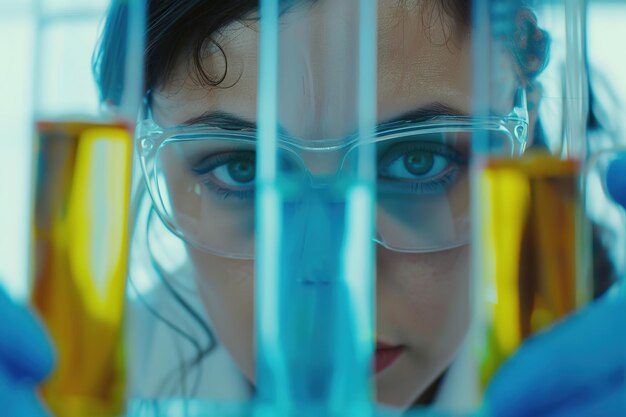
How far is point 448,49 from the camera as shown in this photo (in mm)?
981

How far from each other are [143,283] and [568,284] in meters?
0.80

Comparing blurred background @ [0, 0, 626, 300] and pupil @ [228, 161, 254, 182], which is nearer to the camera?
blurred background @ [0, 0, 626, 300]

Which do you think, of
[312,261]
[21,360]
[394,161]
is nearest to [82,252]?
[21,360]

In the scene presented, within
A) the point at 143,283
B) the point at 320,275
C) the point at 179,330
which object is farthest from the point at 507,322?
the point at 179,330

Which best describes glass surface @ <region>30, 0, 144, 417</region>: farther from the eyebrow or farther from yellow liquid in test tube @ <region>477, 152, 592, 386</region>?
yellow liquid in test tube @ <region>477, 152, 592, 386</region>

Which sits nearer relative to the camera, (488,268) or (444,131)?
(488,268)

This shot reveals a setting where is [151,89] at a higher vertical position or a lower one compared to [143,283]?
higher

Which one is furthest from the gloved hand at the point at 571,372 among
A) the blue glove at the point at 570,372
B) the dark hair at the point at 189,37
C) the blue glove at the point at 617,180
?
the dark hair at the point at 189,37

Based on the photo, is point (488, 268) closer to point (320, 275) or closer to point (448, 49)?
point (320, 275)

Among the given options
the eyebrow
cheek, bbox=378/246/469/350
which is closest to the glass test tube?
the eyebrow

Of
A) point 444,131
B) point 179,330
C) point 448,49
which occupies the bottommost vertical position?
point 179,330

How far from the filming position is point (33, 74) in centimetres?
84

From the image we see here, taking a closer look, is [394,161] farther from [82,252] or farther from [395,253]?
[82,252]

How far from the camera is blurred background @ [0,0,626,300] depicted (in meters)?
0.85
